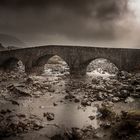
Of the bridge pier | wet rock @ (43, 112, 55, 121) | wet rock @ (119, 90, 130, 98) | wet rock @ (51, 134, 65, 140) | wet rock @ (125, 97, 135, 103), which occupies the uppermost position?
the bridge pier

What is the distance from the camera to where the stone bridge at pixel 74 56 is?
83.9 ft

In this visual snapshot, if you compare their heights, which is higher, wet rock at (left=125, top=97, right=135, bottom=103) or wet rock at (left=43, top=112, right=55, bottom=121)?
wet rock at (left=125, top=97, right=135, bottom=103)

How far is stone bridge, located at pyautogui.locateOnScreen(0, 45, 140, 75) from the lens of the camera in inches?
1007

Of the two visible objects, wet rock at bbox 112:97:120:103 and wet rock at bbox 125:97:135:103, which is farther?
wet rock at bbox 112:97:120:103

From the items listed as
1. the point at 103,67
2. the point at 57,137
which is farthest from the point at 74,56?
the point at 57,137

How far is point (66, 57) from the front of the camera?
97.9ft

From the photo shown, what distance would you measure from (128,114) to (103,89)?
6.93 meters

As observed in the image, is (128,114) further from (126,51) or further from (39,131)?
(126,51)

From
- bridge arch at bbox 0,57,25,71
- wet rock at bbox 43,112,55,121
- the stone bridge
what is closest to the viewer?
wet rock at bbox 43,112,55,121

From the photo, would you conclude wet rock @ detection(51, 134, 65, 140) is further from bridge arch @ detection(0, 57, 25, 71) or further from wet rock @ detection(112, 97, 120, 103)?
bridge arch @ detection(0, 57, 25, 71)

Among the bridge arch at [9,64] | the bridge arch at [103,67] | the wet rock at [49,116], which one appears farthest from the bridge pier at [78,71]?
the wet rock at [49,116]

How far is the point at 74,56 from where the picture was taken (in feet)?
95.4

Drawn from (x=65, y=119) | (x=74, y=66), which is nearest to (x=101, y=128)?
(x=65, y=119)

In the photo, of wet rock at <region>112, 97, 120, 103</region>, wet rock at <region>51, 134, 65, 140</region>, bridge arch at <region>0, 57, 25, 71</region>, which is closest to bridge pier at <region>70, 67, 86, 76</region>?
bridge arch at <region>0, 57, 25, 71</region>
